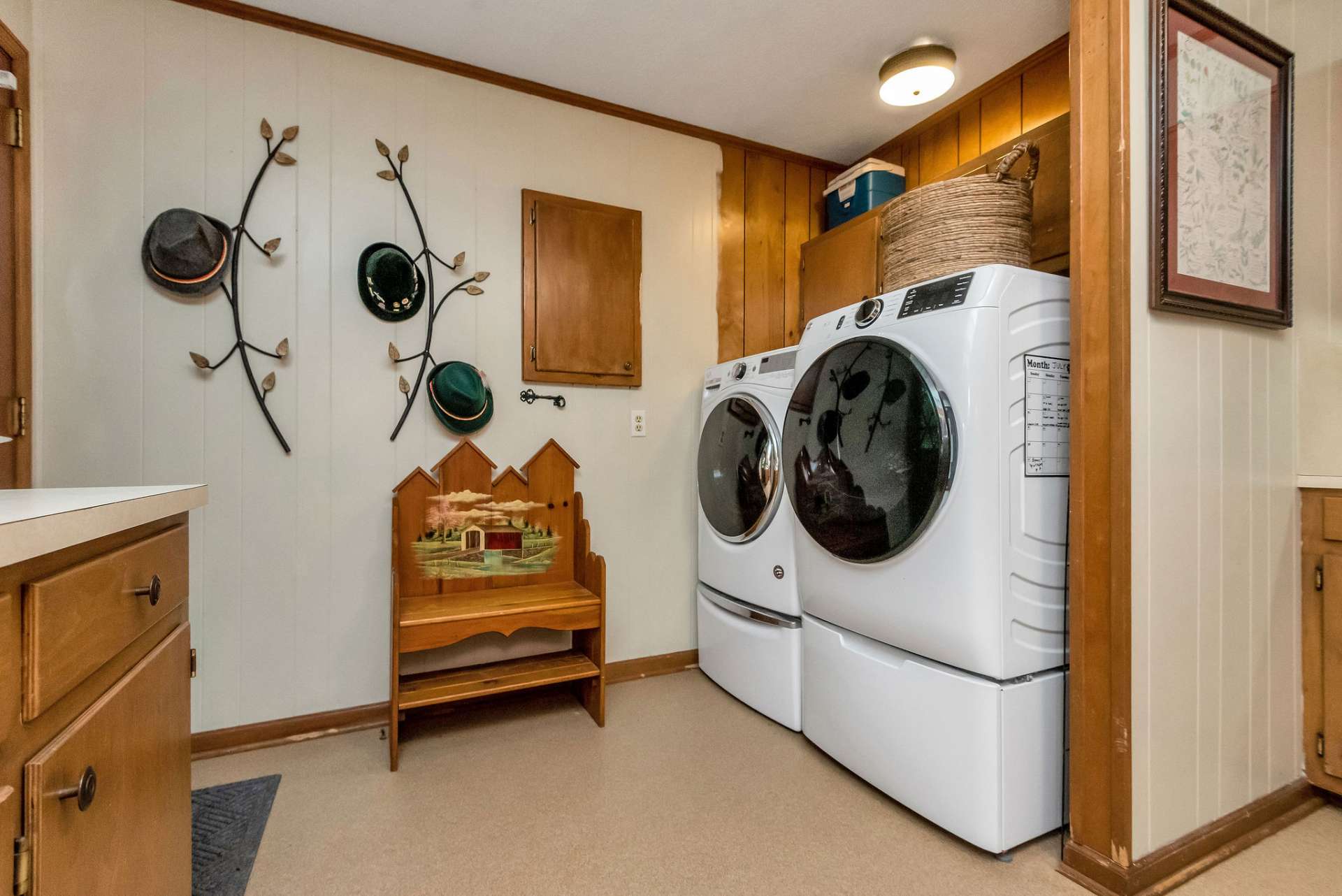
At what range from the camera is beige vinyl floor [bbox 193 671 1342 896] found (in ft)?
4.54

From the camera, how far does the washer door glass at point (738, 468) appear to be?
7.02 feet

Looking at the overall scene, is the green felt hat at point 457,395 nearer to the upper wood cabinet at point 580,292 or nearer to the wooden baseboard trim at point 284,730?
the upper wood cabinet at point 580,292

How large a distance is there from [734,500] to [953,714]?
1029 mm

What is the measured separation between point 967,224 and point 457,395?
1680 millimetres

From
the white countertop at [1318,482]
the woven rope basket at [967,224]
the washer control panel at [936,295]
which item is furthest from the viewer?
the woven rope basket at [967,224]

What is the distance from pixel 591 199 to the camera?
2486mm

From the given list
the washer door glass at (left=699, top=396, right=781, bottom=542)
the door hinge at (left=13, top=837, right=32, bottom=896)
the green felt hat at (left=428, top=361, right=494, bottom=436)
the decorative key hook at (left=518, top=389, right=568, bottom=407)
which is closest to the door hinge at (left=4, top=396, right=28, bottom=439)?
the green felt hat at (left=428, top=361, right=494, bottom=436)

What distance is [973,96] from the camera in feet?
7.98

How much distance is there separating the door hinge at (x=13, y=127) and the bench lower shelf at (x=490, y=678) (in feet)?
5.99

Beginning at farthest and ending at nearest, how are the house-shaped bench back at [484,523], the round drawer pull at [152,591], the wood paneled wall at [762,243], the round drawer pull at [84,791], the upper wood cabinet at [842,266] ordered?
the wood paneled wall at [762,243], the upper wood cabinet at [842,266], the house-shaped bench back at [484,523], the round drawer pull at [152,591], the round drawer pull at [84,791]

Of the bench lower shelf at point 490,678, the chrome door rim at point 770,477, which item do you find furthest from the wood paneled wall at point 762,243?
the bench lower shelf at point 490,678

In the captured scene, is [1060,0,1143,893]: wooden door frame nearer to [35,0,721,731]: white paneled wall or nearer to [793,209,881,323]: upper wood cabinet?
[793,209,881,323]: upper wood cabinet

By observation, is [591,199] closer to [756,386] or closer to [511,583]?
[756,386]

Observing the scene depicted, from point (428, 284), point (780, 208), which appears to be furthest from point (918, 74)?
point (428, 284)
